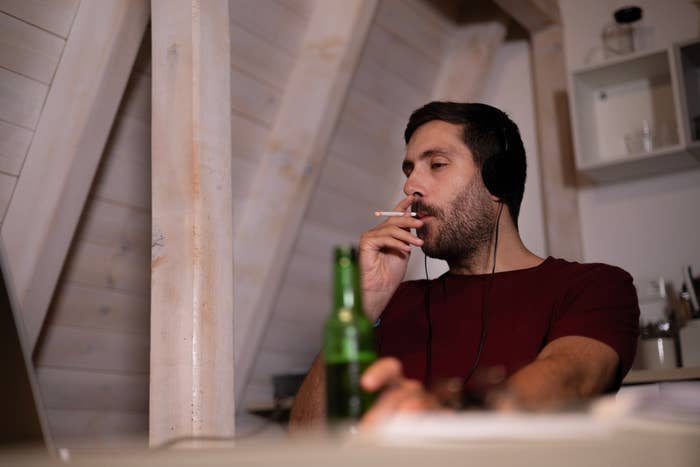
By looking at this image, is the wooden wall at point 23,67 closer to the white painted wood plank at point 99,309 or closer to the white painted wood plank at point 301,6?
the white painted wood plank at point 99,309

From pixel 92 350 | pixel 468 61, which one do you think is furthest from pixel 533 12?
pixel 92 350

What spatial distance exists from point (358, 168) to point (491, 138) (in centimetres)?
125

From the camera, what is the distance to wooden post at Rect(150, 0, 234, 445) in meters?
1.54

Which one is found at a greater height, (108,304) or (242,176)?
(242,176)

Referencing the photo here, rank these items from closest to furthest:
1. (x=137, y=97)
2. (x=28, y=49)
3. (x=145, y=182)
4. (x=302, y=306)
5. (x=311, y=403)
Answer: (x=311, y=403) < (x=28, y=49) < (x=137, y=97) < (x=145, y=182) < (x=302, y=306)

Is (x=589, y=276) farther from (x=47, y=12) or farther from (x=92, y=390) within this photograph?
(x=92, y=390)

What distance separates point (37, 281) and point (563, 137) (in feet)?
6.39

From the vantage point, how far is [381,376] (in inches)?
26.5

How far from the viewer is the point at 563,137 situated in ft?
10.2

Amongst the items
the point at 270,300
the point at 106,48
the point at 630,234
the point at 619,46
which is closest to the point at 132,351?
the point at 270,300

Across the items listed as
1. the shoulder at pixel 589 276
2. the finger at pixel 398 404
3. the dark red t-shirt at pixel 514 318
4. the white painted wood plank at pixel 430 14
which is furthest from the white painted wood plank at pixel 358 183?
the finger at pixel 398 404

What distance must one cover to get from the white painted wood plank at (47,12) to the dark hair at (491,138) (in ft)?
2.98

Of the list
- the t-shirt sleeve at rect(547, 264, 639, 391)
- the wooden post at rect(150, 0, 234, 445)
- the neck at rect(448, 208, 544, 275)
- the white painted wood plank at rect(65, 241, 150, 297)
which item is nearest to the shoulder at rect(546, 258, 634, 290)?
the t-shirt sleeve at rect(547, 264, 639, 391)

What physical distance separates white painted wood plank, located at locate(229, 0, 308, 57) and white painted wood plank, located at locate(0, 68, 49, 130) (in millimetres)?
615
